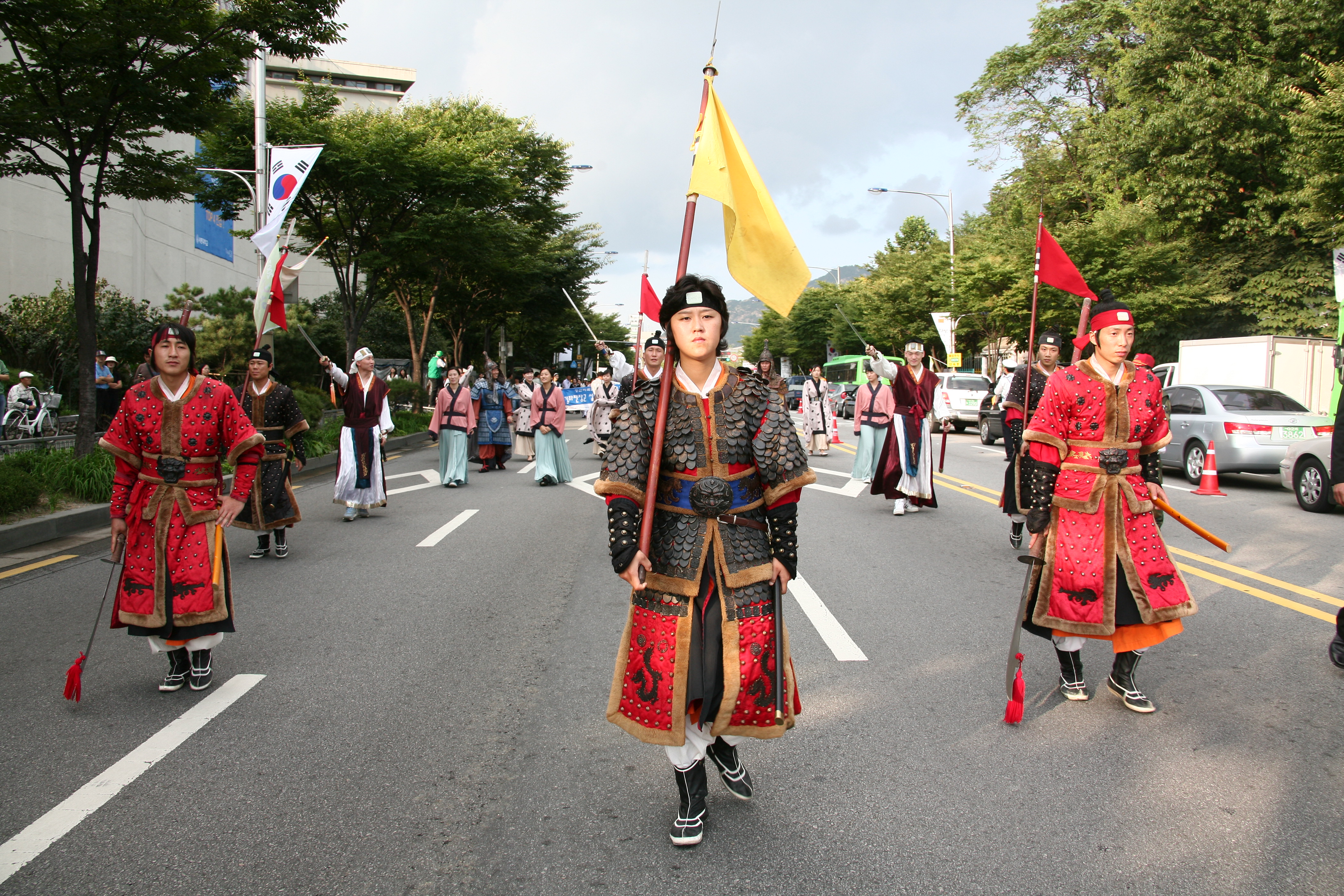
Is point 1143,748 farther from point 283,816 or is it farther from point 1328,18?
point 1328,18

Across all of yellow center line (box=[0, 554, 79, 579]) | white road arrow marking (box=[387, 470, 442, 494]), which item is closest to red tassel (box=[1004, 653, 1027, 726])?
yellow center line (box=[0, 554, 79, 579])

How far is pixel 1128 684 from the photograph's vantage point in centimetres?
432

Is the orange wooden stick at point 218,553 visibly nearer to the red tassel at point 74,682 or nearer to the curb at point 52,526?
the red tassel at point 74,682

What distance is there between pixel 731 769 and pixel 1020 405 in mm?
6225

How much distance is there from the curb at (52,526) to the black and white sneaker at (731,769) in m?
7.04

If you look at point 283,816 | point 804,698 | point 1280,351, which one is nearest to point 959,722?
point 804,698

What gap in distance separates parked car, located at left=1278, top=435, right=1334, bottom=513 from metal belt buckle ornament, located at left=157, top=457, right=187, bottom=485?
1111 cm

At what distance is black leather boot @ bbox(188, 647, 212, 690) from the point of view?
4656 millimetres

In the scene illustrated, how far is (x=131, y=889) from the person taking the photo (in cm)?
280

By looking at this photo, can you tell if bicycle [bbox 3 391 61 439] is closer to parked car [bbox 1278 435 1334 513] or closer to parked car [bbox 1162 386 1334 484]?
parked car [bbox 1162 386 1334 484]

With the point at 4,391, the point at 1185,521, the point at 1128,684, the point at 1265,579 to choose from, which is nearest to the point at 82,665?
the point at 1128,684

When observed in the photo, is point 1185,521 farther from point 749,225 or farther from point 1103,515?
point 749,225

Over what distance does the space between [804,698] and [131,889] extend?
2.82 meters

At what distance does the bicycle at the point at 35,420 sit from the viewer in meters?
16.7
